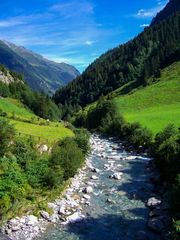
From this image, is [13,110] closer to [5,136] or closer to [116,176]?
[116,176]

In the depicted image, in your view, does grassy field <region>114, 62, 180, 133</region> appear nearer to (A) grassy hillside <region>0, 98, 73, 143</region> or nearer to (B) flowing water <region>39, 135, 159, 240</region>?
(A) grassy hillside <region>0, 98, 73, 143</region>

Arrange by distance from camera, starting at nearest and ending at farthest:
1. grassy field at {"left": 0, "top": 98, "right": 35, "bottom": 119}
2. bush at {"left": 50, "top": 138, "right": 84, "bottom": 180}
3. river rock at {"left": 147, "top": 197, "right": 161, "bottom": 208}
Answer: river rock at {"left": 147, "top": 197, "right": 161, "bottom": 208} → bush at {"left": 50, "top": 138, "right": 84, "bottom": 180} → grassy field at {"left": 0, "top": 98, "right": 35, "bottom": 119}

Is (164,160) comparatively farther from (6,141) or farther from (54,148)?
(6,141)

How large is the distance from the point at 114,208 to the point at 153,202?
13.3 ft

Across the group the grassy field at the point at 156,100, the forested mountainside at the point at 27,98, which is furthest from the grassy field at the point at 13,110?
the grassy field at the point at 156,100

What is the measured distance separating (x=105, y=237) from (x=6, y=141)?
19.3 metres

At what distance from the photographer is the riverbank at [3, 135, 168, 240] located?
32281mm

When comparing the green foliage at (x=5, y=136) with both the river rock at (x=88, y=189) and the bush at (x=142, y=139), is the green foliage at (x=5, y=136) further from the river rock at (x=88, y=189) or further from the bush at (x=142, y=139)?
the bush at (x=142, y=139)

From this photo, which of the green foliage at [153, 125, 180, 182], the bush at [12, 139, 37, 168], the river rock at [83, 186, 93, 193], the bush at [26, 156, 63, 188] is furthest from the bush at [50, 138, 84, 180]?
the green foliage at [153, 125, 180, 182]

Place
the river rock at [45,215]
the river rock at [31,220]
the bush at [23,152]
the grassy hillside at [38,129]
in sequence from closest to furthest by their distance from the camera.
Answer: the river rock at [31,220], the river rock at [45,215], the bush at [23,152], the grassy hillside at [38,129]

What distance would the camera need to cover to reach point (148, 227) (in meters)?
32.8

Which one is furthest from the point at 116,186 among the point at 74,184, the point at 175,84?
the point at 175,84

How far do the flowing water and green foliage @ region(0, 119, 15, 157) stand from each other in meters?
10.3

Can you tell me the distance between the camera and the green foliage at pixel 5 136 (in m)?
44.8
